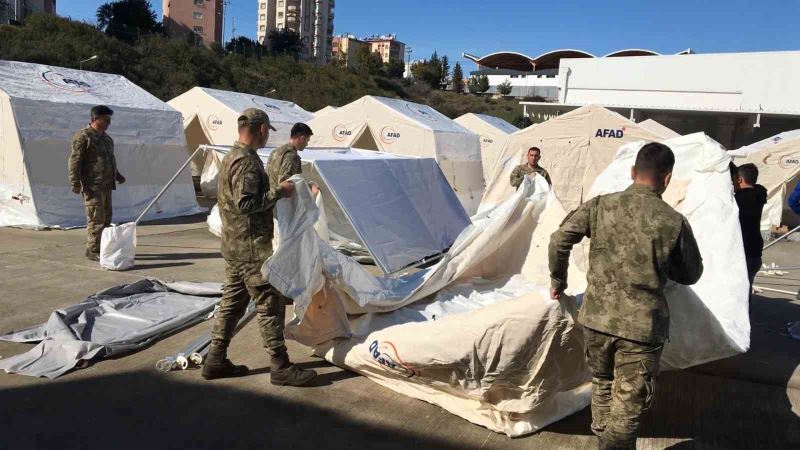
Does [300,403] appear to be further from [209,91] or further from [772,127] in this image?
[772,127]

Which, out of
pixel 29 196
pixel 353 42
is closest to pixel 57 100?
pixel 29 196

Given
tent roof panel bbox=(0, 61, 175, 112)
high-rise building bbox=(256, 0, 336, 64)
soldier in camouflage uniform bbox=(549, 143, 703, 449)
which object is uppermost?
high-rise building bbox=(256, 0, 336, 64)

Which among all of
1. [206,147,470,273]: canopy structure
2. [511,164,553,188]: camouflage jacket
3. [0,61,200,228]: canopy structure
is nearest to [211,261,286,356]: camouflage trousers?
[206,147,470,273]: canopy structure

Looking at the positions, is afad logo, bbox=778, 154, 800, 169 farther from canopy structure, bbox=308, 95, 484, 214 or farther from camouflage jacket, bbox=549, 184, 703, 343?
camouflage jacket, bbox=549, 184, 703, 343

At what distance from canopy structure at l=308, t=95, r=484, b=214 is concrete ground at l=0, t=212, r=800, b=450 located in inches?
334

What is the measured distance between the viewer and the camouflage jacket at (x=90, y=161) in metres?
6.73

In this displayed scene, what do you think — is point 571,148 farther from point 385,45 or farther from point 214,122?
point 385,45

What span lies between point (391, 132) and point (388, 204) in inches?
230

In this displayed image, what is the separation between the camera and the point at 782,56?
30750 mm

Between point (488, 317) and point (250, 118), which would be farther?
point (250, 118)

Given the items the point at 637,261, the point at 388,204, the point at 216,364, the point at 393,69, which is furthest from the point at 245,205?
the point at 393,69

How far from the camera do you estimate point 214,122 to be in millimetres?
13992

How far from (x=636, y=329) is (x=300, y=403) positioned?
79.5 inches

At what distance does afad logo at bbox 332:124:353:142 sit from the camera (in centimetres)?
1310
